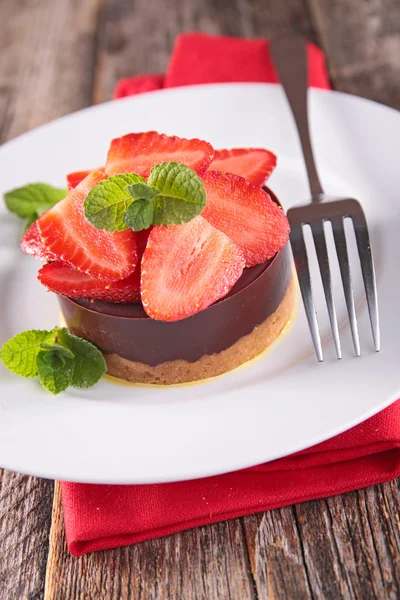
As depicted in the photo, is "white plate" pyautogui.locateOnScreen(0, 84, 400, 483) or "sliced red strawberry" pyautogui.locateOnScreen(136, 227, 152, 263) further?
"sliced red strawberry" pyautogui.locateOnScreen(136, 227, 152, 263)

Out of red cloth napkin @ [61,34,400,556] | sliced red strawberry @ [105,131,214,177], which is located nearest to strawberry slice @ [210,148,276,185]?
sliced red strawberry @ [105,131,214,177]

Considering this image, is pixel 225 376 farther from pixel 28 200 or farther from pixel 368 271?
pixel 28 200

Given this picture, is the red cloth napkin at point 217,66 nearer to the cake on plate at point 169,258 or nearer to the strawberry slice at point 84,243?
the cake on plate at point 169,258

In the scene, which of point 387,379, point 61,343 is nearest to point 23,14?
point 61,343

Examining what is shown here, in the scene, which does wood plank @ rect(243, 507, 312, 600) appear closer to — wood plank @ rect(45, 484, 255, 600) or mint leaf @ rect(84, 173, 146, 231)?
wood plank @ rect(45, 484, 255, 600)

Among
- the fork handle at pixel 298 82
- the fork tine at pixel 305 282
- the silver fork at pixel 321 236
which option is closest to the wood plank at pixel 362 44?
the fork handle at pixel 298 82

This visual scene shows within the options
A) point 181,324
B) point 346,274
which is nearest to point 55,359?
point 181,324

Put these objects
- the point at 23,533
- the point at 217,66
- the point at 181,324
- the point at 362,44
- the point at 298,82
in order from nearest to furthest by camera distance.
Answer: the point at 23,533
the point at 181,324
the point at 298,82
the point at 217,66
the point at 362,44
